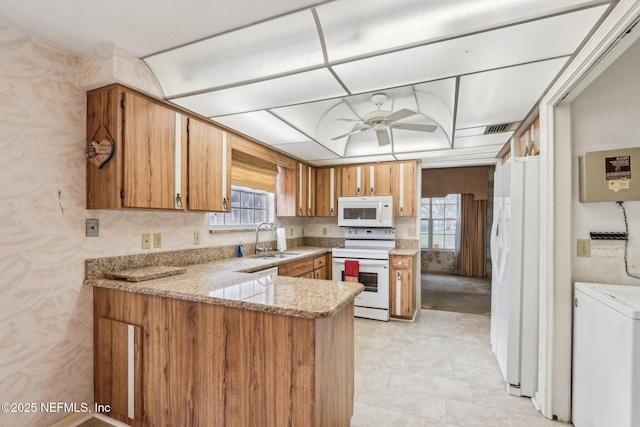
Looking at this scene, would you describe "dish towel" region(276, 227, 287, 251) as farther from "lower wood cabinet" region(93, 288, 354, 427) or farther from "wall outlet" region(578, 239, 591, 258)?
"wall outlet" region(578, 239, 591, 258)

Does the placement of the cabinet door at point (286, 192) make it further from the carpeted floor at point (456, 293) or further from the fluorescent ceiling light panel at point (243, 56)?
the carpeted floor at point (456, 293)

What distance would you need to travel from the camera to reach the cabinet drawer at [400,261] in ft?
12.7

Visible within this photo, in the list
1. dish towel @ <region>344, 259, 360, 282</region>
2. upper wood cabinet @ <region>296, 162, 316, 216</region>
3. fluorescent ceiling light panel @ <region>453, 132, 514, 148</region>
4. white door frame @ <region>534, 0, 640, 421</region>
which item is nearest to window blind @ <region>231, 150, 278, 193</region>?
upper wood cabinet @ <region>296, 162, 316, 216</region>

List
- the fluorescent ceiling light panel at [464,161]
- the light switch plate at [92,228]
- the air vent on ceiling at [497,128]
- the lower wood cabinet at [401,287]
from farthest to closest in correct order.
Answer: the fluorescent ceiling light panel at [464,161] → the lower wood cabinet at [401,287] → the air vent on ceiling at [497,128] → the light switch plate at [92,228]

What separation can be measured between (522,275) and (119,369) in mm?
2896

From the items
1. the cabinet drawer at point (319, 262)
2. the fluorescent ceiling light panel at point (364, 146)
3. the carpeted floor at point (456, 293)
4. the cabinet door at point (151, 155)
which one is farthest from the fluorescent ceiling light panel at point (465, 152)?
the cabinet door at point (151, 155)

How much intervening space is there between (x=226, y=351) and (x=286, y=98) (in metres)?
1.72

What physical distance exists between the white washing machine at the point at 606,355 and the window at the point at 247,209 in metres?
3.10

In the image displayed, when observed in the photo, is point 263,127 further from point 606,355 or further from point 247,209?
point 606,355

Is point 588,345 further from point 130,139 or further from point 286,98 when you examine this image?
point 130,139

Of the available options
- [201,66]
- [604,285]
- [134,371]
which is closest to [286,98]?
[201,66]

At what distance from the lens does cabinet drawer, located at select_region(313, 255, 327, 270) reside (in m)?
3.96

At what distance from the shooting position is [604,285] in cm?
187

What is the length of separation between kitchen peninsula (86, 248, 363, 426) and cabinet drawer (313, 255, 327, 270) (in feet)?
6.49
